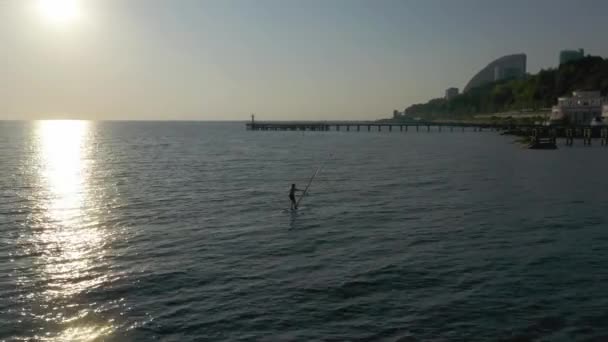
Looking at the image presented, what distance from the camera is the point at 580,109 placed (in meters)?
130

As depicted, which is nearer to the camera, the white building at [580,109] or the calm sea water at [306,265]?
the calm sea water at [306,265]

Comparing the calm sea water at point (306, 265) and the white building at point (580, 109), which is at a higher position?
the white building at point (580, 109)

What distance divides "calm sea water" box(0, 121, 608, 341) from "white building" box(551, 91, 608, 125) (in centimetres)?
10643

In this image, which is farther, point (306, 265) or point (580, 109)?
point (580, 109)

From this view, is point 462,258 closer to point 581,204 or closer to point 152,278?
point 152,278

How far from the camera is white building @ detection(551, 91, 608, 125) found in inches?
5010

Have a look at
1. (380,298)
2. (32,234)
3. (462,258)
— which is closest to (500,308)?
(380,298)

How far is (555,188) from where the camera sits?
123ft

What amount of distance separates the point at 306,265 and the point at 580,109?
135596 millimetres

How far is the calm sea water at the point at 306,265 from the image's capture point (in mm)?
12914

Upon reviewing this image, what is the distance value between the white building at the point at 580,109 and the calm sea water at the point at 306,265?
106 metres

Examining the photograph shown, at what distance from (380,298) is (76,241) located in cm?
1382

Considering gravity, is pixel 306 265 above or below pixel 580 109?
below

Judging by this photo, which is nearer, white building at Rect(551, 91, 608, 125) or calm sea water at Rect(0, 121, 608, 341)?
calm sea water at Rect(0, 121, 608, 341)
